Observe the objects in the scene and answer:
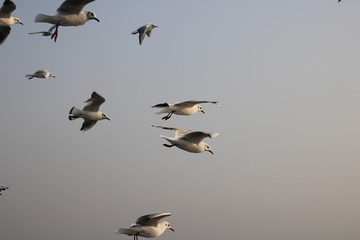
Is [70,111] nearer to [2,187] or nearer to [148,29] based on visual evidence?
[2,187]

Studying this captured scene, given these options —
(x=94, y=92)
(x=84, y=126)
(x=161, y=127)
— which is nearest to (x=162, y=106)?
(x=161, y=127)

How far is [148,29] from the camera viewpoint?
22.5 m

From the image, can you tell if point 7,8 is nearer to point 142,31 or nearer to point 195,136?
point 142,31

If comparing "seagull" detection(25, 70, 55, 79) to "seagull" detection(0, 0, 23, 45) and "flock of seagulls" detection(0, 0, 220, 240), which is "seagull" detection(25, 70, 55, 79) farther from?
"seagull" detection(0, 0, 23, 45)

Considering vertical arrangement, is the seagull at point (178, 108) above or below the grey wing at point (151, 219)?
above

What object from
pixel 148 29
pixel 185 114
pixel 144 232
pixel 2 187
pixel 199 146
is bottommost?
pixel 144 232

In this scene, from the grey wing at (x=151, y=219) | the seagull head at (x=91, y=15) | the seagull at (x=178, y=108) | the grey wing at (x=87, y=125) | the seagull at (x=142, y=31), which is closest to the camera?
the grey wing at (x=151, y=219)

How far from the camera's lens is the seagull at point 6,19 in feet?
62.2

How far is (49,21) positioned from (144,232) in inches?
264

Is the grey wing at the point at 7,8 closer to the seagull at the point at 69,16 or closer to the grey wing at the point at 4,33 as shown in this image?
the grey wing at the point at 4,33

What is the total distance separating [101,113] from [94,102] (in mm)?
1119

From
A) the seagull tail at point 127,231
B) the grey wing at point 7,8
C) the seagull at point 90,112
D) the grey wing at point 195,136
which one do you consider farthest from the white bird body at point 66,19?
the seagull tail at point 127,231

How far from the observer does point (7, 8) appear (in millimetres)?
19062

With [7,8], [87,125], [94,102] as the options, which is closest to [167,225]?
[94,102]
